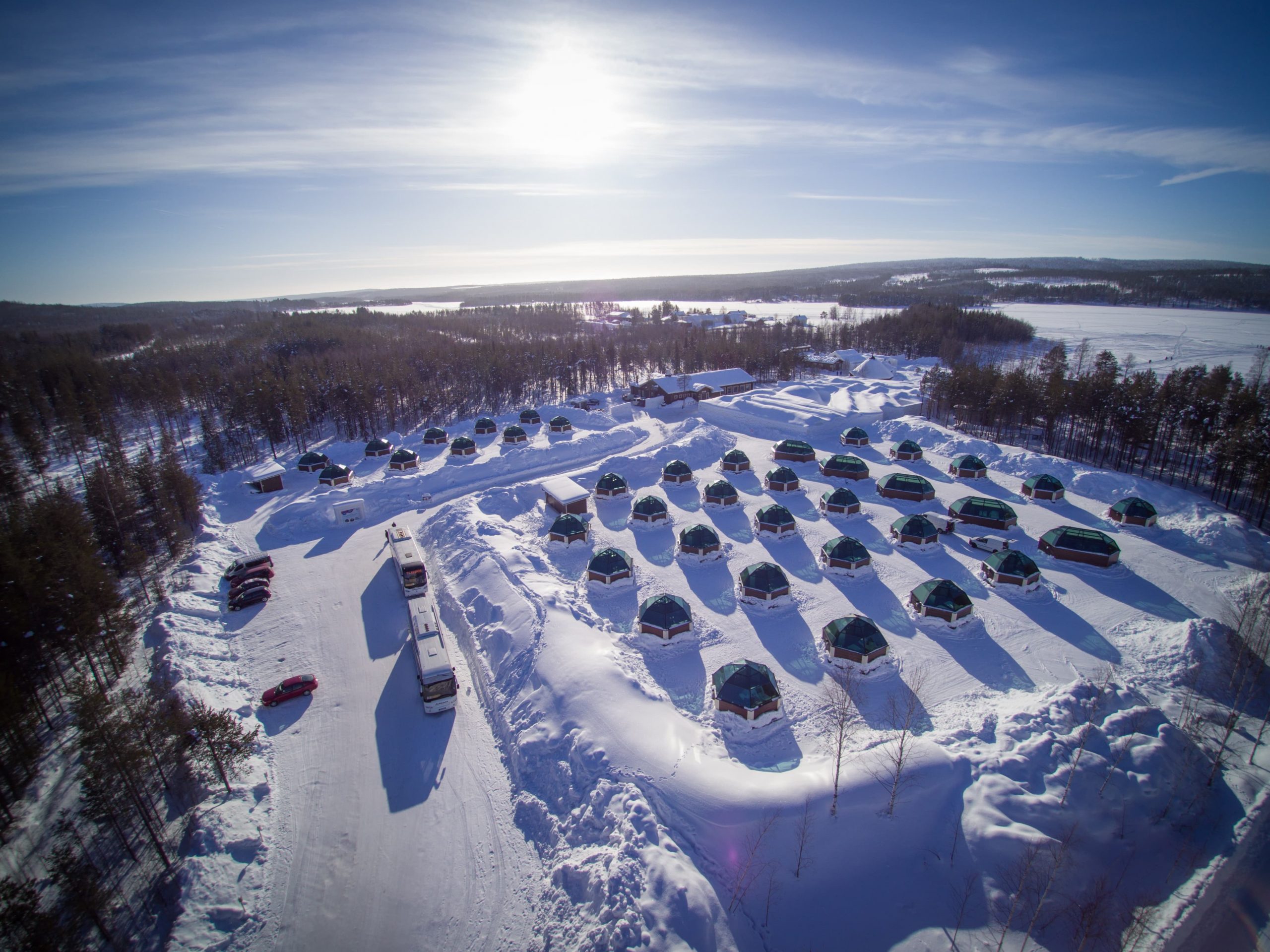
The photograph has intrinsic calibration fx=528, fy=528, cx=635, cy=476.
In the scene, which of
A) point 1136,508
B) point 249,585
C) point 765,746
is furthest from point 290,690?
point 1136,508

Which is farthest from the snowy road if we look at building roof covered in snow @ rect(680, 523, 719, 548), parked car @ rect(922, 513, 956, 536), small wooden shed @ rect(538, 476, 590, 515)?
parked car @ rect(922, 513, 956, 536)

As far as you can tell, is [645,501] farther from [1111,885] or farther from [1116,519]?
[1116,519]

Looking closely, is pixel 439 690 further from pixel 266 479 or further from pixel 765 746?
pixel 266 479

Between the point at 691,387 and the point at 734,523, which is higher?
the point at 691,387

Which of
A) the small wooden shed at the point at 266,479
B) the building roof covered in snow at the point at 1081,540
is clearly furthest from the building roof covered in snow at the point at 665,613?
the small wooden shed at the point at 266,479

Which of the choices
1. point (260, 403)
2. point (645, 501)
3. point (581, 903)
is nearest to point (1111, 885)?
point (581, 903)

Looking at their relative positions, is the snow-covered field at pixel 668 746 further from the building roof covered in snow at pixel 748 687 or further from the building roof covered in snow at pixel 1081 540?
the building roof covered in snow at pixel 1081 540
